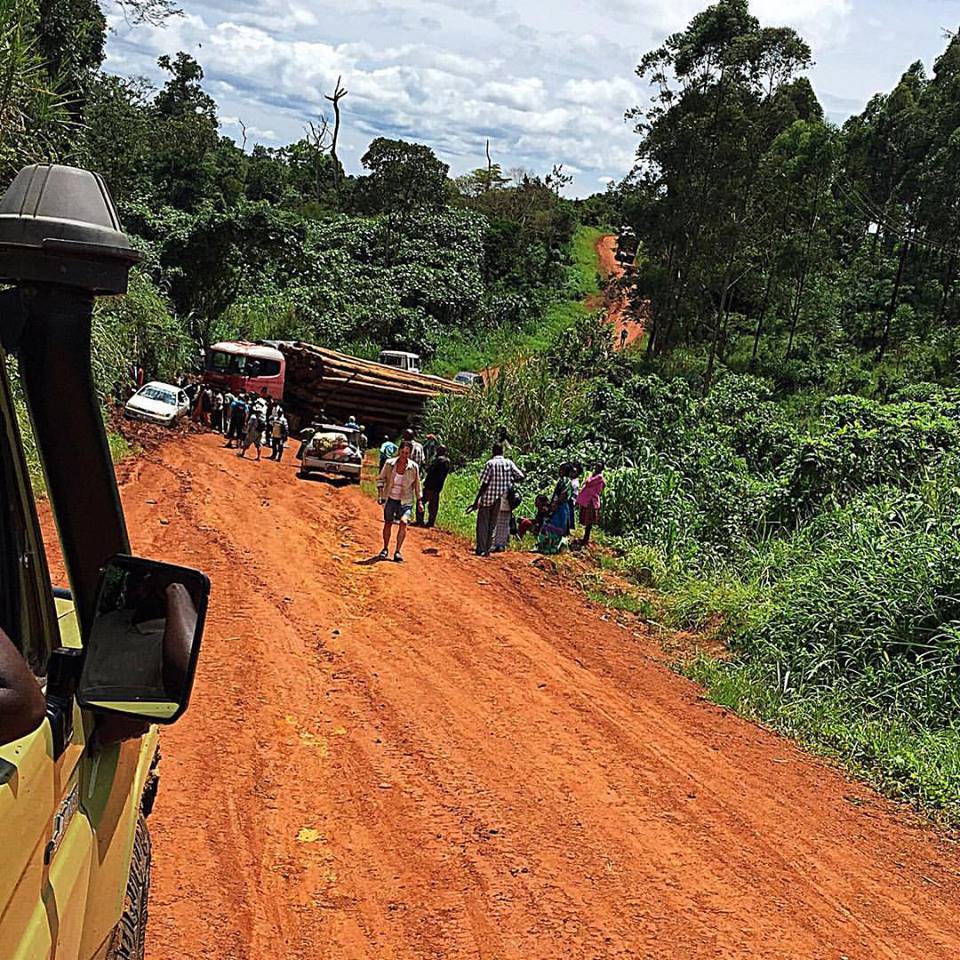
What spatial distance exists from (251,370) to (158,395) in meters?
3.10

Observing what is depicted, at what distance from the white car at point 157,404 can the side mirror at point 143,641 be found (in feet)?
70.8

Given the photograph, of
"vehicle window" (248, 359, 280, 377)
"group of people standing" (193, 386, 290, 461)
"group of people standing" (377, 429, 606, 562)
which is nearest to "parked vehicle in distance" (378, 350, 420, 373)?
"vehicle window" (248, 359, 280, 377)

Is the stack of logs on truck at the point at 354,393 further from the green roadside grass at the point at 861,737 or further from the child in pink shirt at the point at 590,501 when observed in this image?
the green roadside grass at the point at 861,737

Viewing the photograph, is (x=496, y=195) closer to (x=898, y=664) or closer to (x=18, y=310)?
(x=898, y=664)

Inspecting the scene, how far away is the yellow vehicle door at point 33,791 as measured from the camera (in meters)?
1.65

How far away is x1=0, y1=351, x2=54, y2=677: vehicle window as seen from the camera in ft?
6.69

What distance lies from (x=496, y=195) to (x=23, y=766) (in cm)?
5845

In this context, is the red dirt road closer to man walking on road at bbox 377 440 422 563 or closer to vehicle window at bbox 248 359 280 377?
vehicle window at bbox 248 359 280 377

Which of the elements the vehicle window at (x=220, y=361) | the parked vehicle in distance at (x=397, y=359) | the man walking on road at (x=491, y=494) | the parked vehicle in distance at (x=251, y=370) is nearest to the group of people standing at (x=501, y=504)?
the man walking on road at (x=491, y=494)

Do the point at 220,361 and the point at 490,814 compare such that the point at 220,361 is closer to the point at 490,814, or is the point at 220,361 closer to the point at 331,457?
the point at 331,457

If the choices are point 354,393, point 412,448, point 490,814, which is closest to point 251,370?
point 354,393

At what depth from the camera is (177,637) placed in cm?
207

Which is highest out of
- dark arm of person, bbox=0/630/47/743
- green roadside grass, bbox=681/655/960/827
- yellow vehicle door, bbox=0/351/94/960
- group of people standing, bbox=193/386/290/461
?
dark arm of person, bbox=0/630/47/743

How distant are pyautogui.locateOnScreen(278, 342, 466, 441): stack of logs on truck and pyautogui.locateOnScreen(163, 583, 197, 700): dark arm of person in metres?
22.6
